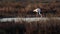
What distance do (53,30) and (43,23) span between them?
50cm

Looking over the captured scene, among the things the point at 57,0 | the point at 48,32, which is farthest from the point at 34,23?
the point at 57,0

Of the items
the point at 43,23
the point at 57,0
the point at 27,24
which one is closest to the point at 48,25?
the point at 43,23

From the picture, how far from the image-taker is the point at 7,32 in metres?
7.69

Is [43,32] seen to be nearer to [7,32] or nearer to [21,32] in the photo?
[21,32]

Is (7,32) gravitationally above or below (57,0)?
below

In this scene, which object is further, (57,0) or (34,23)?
(57,0)

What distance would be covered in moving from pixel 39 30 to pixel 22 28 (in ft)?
2.07

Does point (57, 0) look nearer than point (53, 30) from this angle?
No

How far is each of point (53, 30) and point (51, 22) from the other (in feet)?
1.42

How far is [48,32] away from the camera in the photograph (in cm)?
746

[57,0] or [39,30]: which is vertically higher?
[57,0]

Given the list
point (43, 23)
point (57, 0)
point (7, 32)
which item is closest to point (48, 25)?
point (43, 23)

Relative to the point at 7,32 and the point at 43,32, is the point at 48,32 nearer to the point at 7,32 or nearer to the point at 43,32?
the point at 43,32

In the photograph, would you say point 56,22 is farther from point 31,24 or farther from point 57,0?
point 57,0
